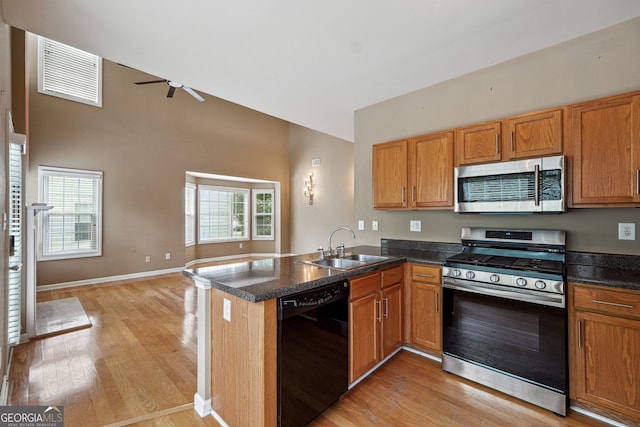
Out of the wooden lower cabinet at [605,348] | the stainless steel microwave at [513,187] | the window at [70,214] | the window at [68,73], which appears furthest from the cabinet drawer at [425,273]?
the window at [68,73]

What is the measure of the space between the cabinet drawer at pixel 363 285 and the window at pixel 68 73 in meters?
6.05

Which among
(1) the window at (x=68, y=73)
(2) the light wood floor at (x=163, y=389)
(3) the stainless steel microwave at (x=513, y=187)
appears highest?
(1) the window at (x=68, y=73)

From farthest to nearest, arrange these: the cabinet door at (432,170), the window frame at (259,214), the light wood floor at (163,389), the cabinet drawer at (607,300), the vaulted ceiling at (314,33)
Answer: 1. the window frame at (259,214)
2. the cabinet door at (432,170)
3. the vaulted ceiling at (314,33)
4. the light wood floor at (163,389)
5. the cabinet drawer at (607,300)

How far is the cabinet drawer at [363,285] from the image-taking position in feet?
6.77

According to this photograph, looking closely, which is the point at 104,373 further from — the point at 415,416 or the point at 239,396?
the point at 415,416

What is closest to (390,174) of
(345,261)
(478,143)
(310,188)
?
(478,143)

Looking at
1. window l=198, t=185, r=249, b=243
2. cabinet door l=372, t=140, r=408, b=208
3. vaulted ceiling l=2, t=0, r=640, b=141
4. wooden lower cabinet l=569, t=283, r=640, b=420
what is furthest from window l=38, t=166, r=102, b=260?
wooden lower cabinet l=569, t=283, r=640, b=420

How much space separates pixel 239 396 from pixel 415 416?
116 centimetres

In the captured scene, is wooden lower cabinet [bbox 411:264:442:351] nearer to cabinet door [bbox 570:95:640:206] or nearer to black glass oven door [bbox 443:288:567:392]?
black glass oven door [bbox 443:288:567:392]

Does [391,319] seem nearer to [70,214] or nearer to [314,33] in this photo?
[314,33]

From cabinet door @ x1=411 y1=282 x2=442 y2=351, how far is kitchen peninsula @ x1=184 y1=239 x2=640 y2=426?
643 millimetres

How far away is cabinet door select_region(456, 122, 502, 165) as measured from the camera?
8.18ft

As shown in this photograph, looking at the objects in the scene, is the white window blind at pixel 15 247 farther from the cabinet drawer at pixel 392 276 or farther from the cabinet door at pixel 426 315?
the cabinet door at pixel 426 315

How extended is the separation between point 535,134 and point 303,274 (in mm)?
2177
